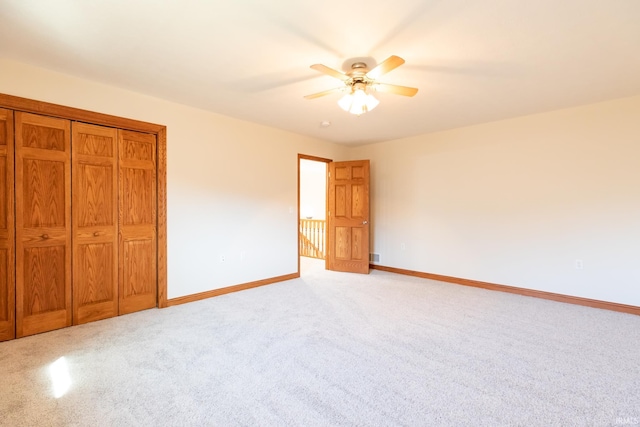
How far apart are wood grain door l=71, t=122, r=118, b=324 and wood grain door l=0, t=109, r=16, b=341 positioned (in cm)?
43

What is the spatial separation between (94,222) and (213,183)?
137 centimetres

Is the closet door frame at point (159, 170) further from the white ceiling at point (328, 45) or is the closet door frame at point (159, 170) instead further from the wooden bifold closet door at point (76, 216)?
the white ceiling at point (328, 45)

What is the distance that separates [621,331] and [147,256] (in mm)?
5011

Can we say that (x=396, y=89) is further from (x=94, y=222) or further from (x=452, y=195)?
(x=94, y=222)

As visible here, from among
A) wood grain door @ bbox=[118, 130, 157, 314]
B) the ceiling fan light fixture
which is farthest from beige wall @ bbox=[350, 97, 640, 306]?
wood grain door @ bbox=[118, 130, 157, 314]

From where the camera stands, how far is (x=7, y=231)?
2.63m

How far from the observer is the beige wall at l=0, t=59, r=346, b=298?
3.04m

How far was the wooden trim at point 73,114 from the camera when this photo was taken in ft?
8.63

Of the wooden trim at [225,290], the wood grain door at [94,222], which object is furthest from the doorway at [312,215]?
the wood grain door at [94,222]

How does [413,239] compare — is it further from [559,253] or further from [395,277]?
[559,253]

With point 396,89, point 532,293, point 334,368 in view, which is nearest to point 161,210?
point 334,368

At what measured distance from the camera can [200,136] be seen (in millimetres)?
3859

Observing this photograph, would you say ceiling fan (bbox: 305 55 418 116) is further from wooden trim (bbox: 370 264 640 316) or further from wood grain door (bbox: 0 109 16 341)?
wooden trim (bbox: 370 264 640 316)

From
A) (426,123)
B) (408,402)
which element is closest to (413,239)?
(426,123)
